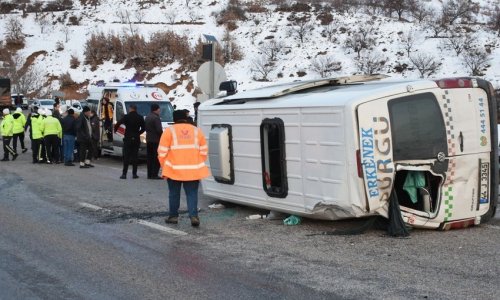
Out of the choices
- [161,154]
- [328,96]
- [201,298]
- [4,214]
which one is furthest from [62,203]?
[201,298]

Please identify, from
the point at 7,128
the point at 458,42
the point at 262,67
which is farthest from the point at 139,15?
the point at 7,128

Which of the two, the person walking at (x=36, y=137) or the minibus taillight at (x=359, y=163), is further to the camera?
the person walking at (x=36, y=137)

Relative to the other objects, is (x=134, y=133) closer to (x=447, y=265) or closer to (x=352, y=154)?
(x=352, y=154)

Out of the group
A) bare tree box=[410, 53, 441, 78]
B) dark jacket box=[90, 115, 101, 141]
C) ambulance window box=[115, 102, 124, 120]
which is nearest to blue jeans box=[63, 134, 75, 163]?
dark jacket box=[90, 115, 101, 141]

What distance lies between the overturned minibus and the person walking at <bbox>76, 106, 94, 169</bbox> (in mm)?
9356

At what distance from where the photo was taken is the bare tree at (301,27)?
174 ft

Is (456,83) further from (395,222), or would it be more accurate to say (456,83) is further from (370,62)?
(370,62)

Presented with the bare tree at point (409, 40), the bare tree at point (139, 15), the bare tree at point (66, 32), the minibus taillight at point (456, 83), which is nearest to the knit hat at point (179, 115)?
the minibus taillight at point (456, 83)

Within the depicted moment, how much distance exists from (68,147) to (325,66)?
106 feet

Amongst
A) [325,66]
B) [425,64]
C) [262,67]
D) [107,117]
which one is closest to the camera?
[107,117]

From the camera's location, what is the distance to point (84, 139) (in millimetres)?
16938

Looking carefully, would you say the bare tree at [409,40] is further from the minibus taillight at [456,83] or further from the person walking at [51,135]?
the minibus taillight at [456,83]

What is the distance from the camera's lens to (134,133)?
14500 mm

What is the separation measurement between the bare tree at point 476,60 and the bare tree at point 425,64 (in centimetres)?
204
